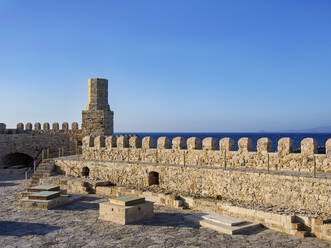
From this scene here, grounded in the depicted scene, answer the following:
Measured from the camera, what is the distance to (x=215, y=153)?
11070mm

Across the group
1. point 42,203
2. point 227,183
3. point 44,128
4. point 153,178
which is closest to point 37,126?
point 44,128

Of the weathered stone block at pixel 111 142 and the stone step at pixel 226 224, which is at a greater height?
the weathered stone block at pixel 111 142

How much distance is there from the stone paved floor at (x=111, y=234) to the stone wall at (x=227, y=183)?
1298 mm

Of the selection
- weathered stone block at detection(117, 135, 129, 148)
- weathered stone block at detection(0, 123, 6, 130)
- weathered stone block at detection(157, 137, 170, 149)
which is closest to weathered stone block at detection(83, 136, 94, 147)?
weathered stone block at detection(117, 135, 129, 148)

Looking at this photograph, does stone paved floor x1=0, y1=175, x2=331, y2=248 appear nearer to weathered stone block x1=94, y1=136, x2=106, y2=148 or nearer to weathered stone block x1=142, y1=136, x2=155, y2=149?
weathered stone block x1=142, y1=136, x2=155, y2=149

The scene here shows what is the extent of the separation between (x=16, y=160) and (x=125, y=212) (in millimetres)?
15838

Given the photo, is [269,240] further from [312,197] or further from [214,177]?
[214,177]

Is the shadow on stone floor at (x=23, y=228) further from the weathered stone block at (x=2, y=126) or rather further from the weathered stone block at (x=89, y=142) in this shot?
the weathered stone block at (x=2, y=126)

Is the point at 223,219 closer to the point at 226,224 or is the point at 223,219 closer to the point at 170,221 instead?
the point at 226,224

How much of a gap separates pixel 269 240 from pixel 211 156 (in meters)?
4.28

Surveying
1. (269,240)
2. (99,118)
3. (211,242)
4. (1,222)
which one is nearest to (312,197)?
(269,240)

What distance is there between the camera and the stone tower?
60.3 feet

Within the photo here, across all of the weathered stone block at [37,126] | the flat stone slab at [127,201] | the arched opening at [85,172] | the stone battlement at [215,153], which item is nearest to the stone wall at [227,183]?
the arched opening at [85,172]

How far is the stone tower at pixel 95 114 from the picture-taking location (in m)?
18.4
